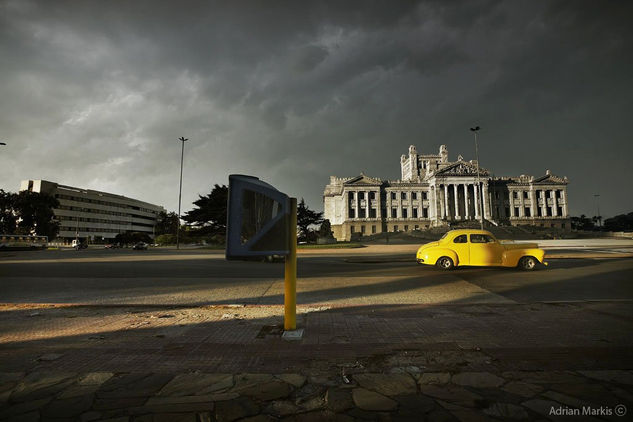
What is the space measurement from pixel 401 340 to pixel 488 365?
3.81 ft

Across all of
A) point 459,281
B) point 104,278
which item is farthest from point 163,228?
point 459,281

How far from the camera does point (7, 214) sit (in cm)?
5338

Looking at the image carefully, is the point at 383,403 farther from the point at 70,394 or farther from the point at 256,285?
the point at 256,285

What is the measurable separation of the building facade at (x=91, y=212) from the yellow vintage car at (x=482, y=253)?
89791 millimetres

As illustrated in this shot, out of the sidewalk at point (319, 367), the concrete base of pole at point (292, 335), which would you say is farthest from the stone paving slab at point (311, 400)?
the concrete base of pole at point (292, 335)

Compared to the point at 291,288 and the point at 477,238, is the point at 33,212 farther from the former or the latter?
the point at 291,288

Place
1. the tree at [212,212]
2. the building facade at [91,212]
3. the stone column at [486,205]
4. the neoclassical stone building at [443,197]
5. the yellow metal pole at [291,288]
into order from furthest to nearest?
the building facade at [91,212] < the neoclassical stone building at [443,197] < the stone column at [486,205] < the tree at [212,212] < the yellow metal pole at [291,288]

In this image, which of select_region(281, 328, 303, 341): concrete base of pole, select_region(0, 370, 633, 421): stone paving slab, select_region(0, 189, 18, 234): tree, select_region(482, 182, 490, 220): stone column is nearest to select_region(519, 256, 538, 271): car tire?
select_region(0, 370, 633, 421): stone paving slab

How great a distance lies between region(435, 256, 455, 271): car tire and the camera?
13148 mm

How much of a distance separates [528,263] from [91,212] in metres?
111

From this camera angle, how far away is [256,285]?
10.0 m

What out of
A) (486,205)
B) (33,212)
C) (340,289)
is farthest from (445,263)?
(486,205)

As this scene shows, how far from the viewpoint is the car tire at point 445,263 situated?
13148 mm

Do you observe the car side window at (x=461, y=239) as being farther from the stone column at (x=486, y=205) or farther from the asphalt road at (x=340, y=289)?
A: the stone column at (x=486, y=205)
